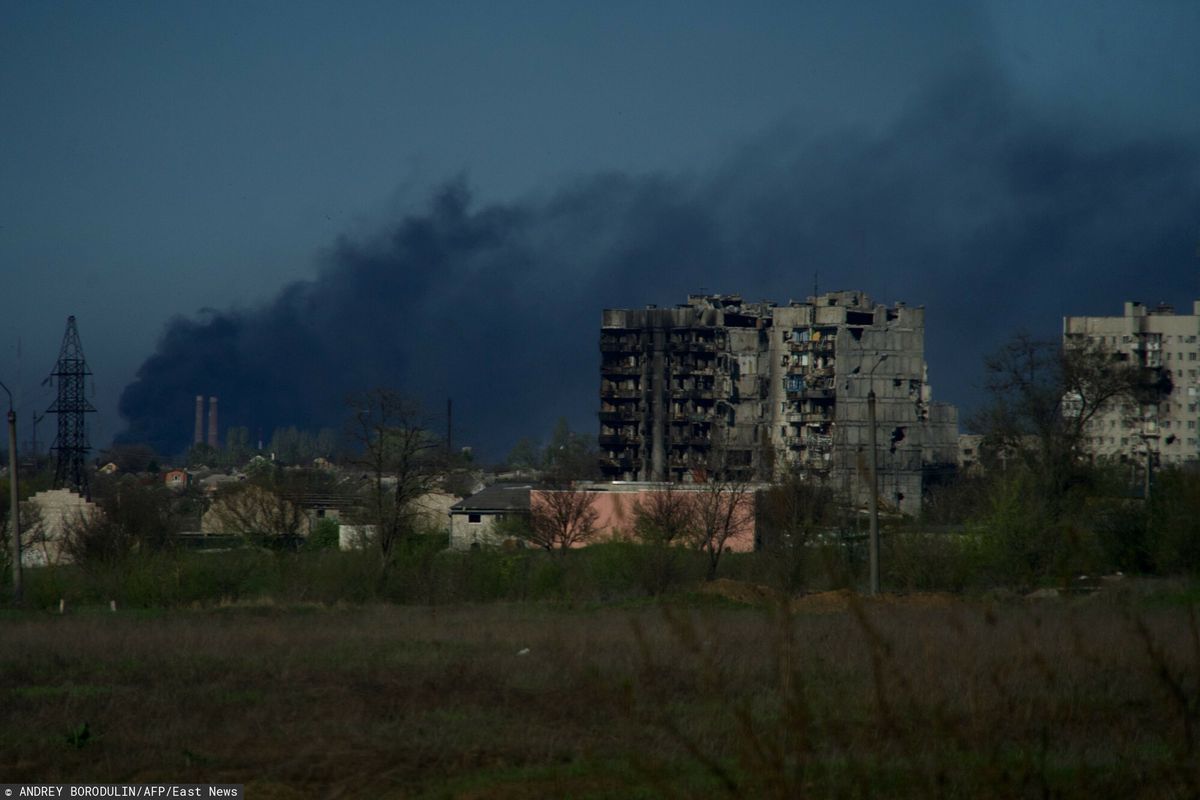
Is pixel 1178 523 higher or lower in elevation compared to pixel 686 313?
lower

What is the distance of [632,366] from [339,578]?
62.5 m

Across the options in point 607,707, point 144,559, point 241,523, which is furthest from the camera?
point 241,523

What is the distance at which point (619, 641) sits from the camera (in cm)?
1903

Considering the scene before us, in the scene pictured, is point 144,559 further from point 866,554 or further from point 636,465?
point 636,465

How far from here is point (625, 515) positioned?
52625 mm

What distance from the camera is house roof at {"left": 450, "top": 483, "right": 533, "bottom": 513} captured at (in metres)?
59.5

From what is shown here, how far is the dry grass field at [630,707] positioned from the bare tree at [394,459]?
19.5 meters

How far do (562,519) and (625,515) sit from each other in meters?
3.14

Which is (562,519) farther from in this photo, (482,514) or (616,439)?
(616,439)

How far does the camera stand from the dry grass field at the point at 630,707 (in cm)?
514

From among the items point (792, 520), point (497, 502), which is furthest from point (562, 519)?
point (792, 520)

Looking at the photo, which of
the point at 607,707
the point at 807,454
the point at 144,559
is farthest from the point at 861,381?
the point at 607,707

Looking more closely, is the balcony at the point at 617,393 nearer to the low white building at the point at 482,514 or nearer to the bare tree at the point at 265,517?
the low white building at the point at 482,514

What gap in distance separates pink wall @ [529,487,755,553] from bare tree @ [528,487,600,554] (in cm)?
53
